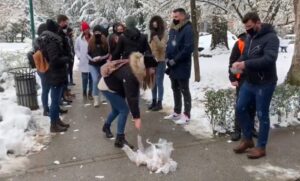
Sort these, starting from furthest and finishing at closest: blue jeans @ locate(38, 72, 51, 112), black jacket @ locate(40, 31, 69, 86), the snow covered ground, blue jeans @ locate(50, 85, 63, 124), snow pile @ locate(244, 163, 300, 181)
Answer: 1. blue jeans @ locate(38, 72, 51, 112)
2. the snow covered ground
3. blue jeans @ locate(50, 85, 63, 124)
4. black jacket @ locate(40, 31, 69, 86)
5. snow pile @ locate(244, 163, 300, 181)

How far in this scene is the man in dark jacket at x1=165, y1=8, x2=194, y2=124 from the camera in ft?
22.1

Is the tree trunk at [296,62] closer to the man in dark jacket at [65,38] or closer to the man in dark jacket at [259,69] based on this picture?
the man in dark jacket at [259,69]

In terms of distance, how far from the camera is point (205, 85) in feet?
33.3

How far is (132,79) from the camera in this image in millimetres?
5223

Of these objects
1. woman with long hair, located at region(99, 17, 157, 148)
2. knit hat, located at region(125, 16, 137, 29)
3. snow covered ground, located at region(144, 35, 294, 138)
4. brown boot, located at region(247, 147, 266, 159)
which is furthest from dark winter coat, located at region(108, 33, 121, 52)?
brown boot, located at region(247, 147, 266, 159)

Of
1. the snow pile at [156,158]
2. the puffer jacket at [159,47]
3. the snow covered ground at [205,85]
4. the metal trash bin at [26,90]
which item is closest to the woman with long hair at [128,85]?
the snow pile at [156,158]

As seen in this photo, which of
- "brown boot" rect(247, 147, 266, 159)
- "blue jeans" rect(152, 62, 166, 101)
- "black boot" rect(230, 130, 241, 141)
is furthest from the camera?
"blue jeans" rect(152, 62, 166, 101)

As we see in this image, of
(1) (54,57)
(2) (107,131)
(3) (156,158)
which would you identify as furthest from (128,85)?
(1) (54,57)

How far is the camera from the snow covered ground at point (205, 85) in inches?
267

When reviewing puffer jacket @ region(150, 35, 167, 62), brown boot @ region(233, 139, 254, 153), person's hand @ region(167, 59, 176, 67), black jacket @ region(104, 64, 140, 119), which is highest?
puffer jacket @ region(150, 35, 167, 62)

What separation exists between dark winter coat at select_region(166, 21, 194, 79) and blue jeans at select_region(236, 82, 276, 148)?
1544 millimetres

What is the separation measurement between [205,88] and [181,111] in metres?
2.49

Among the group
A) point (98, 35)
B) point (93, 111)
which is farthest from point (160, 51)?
point (93, 111)

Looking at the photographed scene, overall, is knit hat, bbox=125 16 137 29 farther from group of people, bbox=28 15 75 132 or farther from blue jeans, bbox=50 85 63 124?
blue jeans, bbox=50 85 63 124
